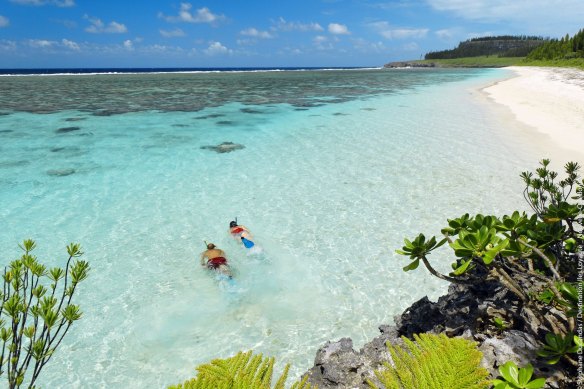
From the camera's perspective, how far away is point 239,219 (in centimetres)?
841

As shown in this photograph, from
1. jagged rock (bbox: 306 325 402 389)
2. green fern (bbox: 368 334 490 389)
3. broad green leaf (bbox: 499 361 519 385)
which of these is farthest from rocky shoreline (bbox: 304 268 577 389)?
broad green leaf (bbox: 499 361 519 385)

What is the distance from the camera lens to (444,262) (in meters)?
6.37

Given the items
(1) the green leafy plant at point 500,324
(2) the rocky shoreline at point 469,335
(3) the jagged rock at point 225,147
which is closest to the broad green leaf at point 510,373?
(2) the rocky shoreline at point 469,335

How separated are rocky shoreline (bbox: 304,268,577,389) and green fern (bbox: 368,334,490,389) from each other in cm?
25

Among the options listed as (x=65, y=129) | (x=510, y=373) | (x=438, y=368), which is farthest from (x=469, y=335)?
(x=65, y=129)

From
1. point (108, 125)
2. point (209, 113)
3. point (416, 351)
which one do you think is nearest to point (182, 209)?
point (416, 351)

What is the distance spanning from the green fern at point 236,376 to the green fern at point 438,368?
2.77 feet

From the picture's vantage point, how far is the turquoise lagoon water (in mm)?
4891

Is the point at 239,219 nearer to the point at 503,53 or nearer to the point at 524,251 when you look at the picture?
the point at 524,251

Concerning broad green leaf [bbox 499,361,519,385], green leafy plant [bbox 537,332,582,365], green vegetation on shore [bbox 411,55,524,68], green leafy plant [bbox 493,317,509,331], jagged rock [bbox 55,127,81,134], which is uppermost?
green vegetation on shore [bbox 411,55,524,68]

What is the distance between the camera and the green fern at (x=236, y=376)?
8.74ft

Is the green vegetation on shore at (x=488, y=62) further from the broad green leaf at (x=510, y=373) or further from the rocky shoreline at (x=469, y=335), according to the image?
the broad green leaf at (x=510, y=373)

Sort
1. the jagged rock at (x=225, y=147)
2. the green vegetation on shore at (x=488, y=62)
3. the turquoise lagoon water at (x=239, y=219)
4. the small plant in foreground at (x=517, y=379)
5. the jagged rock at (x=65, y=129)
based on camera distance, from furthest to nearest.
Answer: the green vegetation on shore at (x=488, y=62), the jagged rock at (x=65, y=129), the jagged rock at (x=225, y=147), the turquoise lagoon water at (x=239, y=219), the small plant in foreground at (x=517, y=379)

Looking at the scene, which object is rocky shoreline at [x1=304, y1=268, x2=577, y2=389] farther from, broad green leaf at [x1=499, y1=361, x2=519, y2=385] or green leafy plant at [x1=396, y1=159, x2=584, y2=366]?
broad green leaf at [x1=499, y1=361, x2=519, y2=385]
